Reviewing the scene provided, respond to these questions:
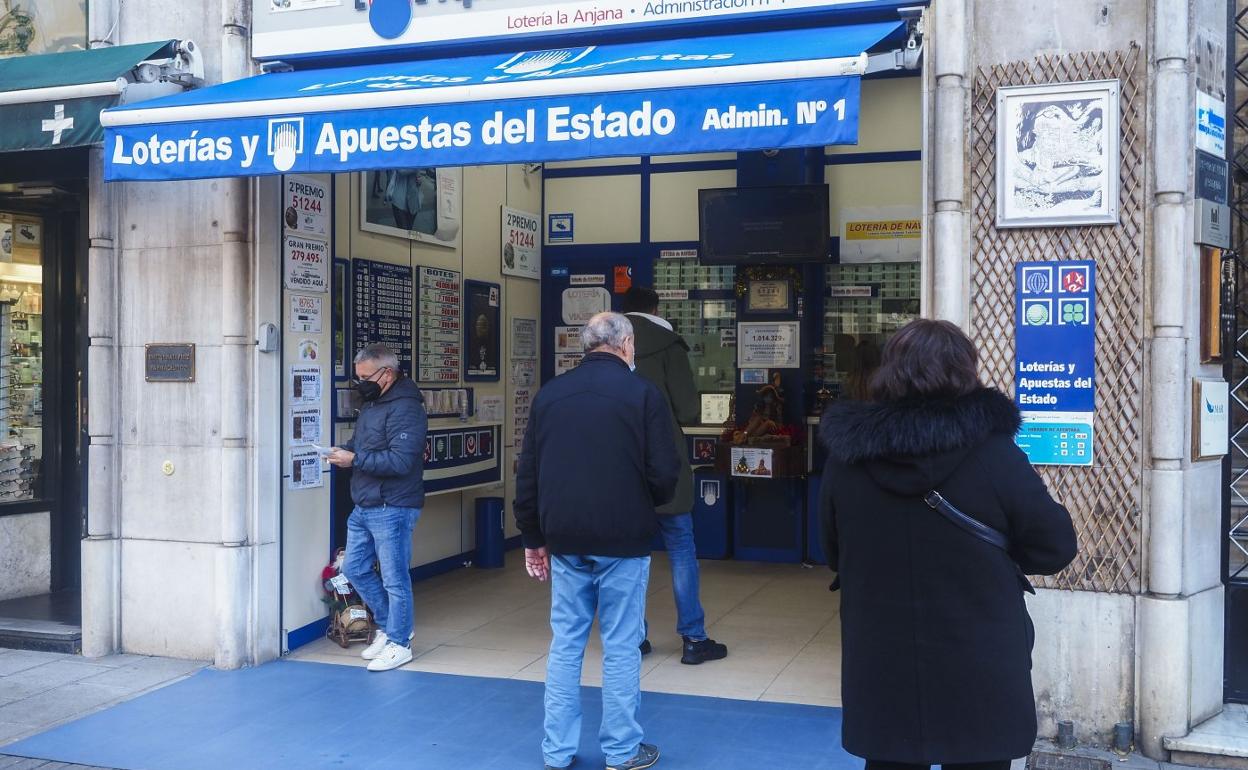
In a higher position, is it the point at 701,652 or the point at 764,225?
the point at 764,225

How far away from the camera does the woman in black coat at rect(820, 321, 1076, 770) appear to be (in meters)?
2.88

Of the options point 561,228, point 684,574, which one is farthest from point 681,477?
point 561,228

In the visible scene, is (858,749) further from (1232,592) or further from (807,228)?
(807,228)

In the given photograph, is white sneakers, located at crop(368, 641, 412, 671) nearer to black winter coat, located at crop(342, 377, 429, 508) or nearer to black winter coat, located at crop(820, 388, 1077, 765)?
black winter coat, located at crop(342, 377, 429, 508)

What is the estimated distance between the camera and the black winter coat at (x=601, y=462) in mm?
4570

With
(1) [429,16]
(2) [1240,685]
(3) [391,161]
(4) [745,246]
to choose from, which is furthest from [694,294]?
(2) [1240,685]

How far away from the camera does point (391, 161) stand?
5.34 metres

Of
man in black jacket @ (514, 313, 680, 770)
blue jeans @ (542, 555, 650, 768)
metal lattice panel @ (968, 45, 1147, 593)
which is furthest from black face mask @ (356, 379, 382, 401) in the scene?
metal lattice panel @ (968, 45, 1147, 593)

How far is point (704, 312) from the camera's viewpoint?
9.78 metres

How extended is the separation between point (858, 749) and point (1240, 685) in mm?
3175

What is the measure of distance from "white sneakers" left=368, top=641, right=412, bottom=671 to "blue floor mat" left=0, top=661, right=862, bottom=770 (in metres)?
0.11

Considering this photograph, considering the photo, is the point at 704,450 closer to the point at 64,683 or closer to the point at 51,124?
the point at 64,683

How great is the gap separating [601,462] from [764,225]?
4.96m

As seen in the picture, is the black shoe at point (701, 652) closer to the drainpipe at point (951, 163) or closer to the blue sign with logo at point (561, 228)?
the drainpipe at point (951, 163)
